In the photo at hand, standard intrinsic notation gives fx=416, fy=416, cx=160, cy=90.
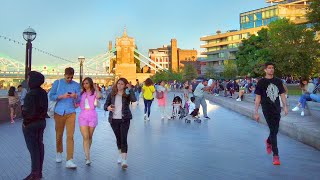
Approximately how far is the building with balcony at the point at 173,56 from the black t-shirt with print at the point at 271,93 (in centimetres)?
13316

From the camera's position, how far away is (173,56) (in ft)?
496

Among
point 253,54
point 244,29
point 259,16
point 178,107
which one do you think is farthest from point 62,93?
point 244,29

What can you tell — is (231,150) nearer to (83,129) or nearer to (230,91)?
(83,129)

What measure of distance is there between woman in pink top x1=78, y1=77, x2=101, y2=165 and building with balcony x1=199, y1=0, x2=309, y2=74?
8478cm

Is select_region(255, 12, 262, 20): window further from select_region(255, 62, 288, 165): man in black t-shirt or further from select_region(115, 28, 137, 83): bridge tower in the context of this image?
select_region(255, 62, 288, 165): man in black t-shirt

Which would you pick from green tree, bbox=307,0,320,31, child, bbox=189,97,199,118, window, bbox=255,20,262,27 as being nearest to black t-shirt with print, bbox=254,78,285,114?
child, bbox=189,97,199,118

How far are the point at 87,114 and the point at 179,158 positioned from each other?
1.94 meters

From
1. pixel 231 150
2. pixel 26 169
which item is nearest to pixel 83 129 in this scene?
pixel 26 169

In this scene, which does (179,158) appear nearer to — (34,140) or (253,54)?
(34,140)

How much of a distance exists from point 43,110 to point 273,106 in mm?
3844

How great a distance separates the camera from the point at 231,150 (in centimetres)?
879

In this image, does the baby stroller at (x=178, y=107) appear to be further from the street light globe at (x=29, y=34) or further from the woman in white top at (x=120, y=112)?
the woman in white top at (x=120, y=112)

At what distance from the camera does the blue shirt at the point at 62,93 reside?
7252mm

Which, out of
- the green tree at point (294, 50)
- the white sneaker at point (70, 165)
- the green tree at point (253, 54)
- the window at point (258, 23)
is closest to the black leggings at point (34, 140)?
the white sneaker at point (70, 165)
